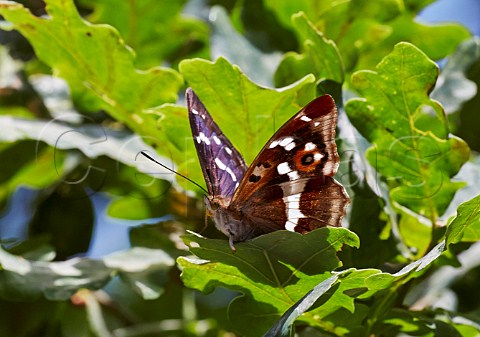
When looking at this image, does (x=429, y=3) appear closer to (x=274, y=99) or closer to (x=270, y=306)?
(x=274, y=99)

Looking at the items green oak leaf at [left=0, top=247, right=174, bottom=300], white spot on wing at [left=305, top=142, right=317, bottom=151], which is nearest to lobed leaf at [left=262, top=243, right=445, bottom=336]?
white spot on wing at [left=305, top=142, right=317, bottom=151]

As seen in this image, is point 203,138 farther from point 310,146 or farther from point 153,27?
point 153,27

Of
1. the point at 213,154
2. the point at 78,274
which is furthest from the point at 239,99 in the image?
the point at 78,274

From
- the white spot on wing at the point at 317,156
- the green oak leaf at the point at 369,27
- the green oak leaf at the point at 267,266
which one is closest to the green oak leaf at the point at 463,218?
the green oak leaf at the point at 267,266

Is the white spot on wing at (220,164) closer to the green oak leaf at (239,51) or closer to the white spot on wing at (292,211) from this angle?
the white spot on wing at (292,211)

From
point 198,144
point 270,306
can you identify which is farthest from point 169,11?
point 270,306
